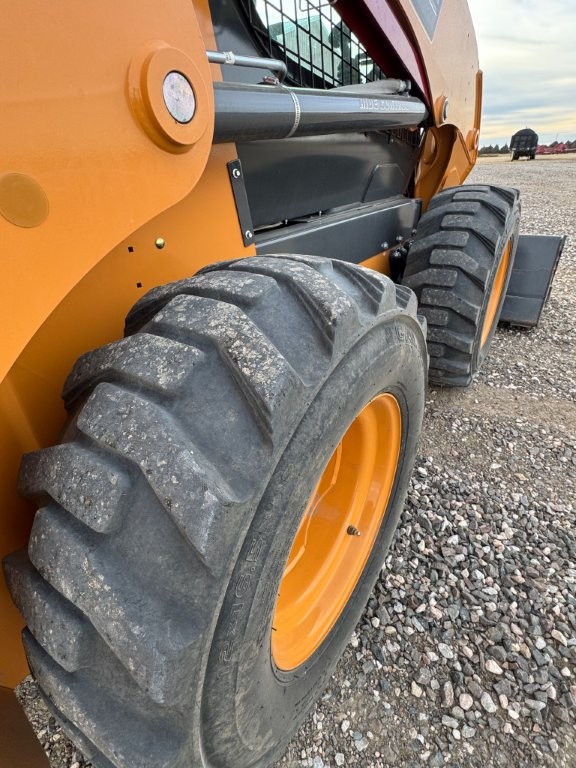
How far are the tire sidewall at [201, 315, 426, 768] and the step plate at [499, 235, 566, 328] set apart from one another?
2499 mm

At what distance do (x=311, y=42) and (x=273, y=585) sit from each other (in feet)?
5.99

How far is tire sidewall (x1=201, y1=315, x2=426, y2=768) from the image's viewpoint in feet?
2.58

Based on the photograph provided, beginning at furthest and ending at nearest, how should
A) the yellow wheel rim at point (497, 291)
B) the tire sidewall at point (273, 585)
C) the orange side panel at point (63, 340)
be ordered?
the yellow wheel rim at point (497, 291) < the orange side panel at point (63, 340) < the tire sidewall at point (273, 585)

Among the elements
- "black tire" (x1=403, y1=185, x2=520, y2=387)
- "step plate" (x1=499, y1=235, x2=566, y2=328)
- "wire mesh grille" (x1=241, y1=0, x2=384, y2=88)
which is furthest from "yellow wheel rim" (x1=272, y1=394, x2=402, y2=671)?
"step plate" (x1=499, y1=235, x2=566, y2=328)

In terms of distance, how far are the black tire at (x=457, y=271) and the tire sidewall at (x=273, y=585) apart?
105 cm

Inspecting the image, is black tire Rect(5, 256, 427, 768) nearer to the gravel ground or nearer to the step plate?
the gravel ground

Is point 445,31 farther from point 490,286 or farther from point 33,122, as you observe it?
point 33,122

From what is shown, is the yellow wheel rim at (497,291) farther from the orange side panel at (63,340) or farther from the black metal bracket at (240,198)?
the orange side panel at (63,340)

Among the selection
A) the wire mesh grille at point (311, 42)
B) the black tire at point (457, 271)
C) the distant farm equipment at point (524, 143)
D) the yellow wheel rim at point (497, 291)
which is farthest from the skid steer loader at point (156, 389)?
the distant farm equipment at point (524, 143)

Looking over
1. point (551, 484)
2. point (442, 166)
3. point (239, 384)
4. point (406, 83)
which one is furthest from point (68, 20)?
point (442, 166)

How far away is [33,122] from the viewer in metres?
0.64

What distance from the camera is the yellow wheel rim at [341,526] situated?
137 cm

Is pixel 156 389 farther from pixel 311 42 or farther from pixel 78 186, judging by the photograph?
pixel 311 42

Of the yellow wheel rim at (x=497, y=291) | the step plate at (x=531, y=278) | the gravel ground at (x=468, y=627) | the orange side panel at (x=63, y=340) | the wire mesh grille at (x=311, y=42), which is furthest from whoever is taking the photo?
the step plate at (x=531, y=278)
